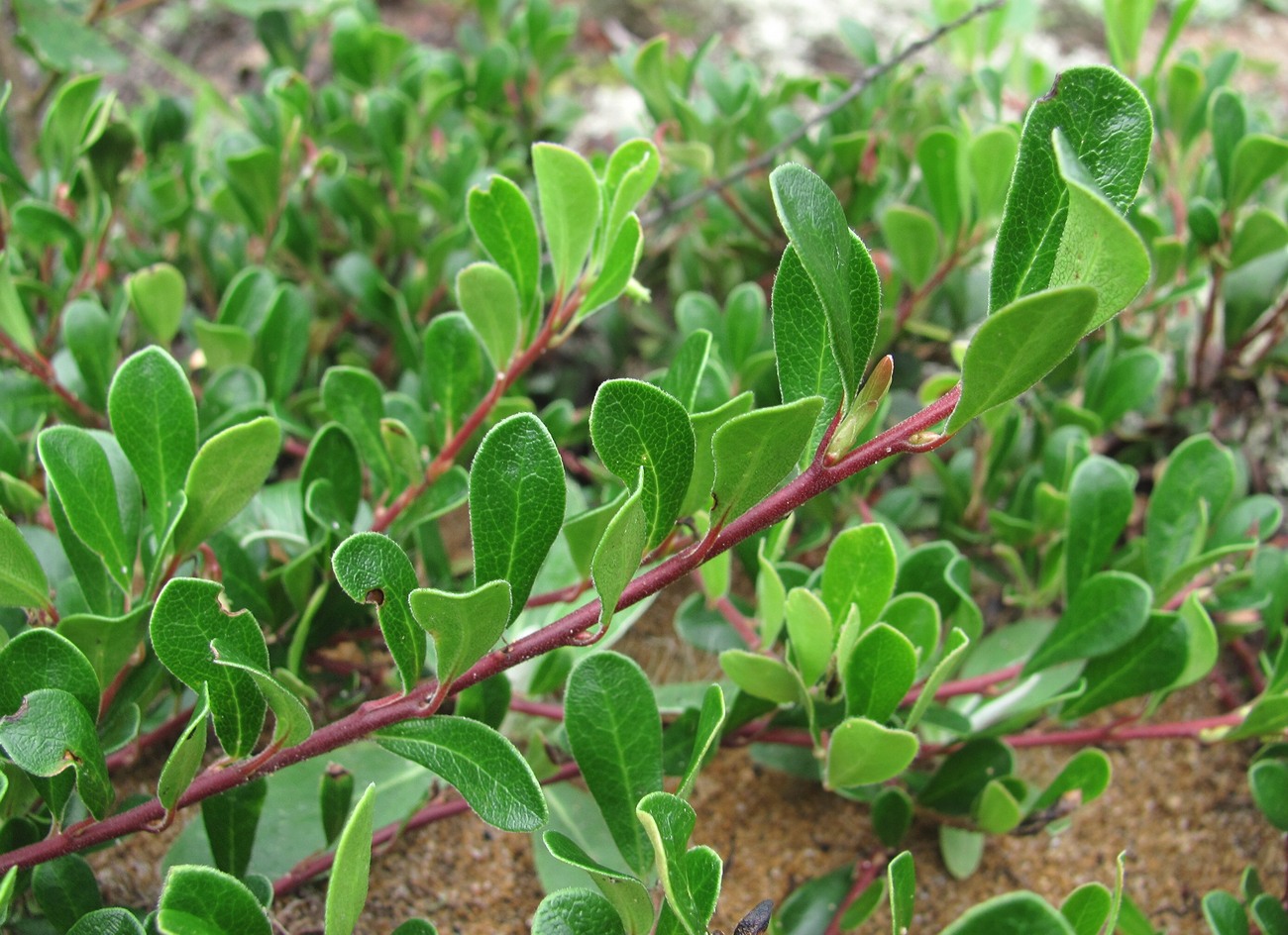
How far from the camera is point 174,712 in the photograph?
1.03 meters

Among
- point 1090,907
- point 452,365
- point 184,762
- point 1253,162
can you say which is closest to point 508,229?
point 452,365

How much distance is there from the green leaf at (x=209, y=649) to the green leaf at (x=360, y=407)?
327 mm

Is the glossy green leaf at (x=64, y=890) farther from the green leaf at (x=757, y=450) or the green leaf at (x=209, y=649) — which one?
the green leaf at (x=757, y=450)

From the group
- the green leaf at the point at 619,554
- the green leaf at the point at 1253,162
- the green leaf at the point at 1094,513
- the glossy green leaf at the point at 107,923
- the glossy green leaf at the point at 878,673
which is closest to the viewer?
the green leaf at the point at 619,554

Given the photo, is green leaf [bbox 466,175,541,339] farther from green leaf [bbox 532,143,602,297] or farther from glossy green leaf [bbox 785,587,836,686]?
glossy green leaf [bbox 785,587,836,686]

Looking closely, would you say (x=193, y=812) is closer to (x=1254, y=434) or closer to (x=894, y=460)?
(x=894, y=460)

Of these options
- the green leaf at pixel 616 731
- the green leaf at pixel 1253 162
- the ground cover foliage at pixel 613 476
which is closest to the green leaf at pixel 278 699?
the ground cover foliage at pixel 613 476

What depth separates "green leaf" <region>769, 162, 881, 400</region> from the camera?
2.15ft

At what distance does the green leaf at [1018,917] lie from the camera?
62 cm

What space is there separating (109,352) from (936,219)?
1.12 metres

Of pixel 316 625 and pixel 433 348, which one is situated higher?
pixel 433 348

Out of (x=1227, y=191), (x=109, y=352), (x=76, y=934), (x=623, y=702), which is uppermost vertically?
(x=1227, y=191)

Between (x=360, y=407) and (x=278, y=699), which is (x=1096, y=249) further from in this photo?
(x=360, y=407)

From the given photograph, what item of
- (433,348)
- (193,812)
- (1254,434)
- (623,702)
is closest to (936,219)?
(1254,434)
